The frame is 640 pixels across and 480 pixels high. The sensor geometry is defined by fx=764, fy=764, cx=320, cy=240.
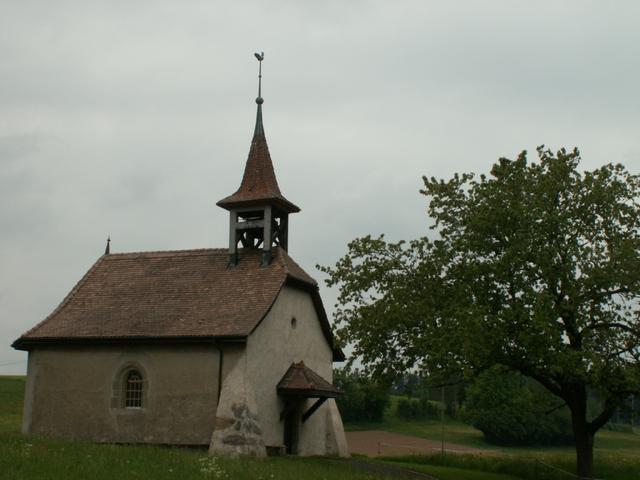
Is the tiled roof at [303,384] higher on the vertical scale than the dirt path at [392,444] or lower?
higher

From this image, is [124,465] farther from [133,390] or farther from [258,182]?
[258,182]

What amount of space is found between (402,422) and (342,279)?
4965cm

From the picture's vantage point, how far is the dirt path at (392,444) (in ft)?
160

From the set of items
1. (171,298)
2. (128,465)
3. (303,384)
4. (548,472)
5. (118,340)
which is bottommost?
(548,472)

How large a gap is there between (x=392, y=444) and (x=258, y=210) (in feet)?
93.8

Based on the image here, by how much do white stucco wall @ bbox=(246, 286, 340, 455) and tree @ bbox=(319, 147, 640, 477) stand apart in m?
2.40

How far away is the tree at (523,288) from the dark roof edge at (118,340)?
4.57 metres

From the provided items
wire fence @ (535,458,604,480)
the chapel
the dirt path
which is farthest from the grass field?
the dirt path

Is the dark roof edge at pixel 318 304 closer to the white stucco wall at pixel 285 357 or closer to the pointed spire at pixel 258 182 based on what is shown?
the white stucco wall at pixel 285 357

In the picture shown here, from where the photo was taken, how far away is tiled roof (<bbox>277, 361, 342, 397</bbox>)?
92.4 ft

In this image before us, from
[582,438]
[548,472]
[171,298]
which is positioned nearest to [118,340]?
[171,298]

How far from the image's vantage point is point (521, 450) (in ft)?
195

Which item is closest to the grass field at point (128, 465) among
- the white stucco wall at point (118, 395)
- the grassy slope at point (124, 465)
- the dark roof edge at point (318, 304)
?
the grassy slope at point (124, 465)

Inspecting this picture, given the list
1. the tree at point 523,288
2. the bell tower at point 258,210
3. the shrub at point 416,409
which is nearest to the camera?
the tree at point 523,288
